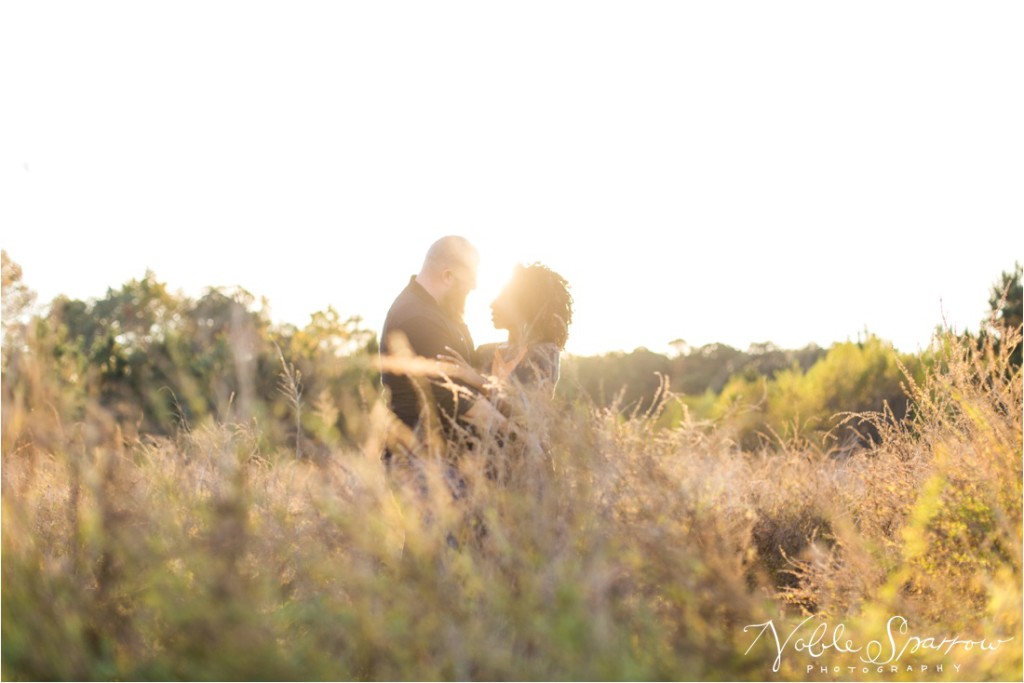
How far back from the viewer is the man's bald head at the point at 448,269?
5168 millimetres

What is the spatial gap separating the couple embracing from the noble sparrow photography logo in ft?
5.29

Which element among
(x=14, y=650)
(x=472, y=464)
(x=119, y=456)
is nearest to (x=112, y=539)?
(x=119, y=456)

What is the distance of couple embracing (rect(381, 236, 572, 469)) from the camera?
4.46 metres

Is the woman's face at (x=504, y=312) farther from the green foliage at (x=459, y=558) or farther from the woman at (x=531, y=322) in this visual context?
the green foliage at (x=459, y=558)

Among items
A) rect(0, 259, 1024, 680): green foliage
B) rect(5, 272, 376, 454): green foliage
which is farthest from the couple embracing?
rect(5, 272, 376, 454): green foliage

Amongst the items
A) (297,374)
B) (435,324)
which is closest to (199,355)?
(297,374)

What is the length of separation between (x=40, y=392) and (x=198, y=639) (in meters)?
1.27

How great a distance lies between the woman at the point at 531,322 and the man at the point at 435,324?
0.44 ft

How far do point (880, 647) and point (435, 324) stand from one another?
8.62 feet

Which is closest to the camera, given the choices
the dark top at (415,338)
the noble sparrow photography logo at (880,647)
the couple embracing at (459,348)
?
the noble sparrow photography logo at (880,647)

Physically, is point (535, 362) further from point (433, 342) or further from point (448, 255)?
point (448, 255)

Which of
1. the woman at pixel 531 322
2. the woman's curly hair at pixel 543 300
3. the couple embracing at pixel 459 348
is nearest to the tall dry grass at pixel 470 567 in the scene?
the couple embracing at pixel 459 348

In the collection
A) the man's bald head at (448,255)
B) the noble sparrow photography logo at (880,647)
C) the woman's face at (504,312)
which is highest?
the man's bald head at (448,255)

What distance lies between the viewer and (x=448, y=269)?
5.17m
